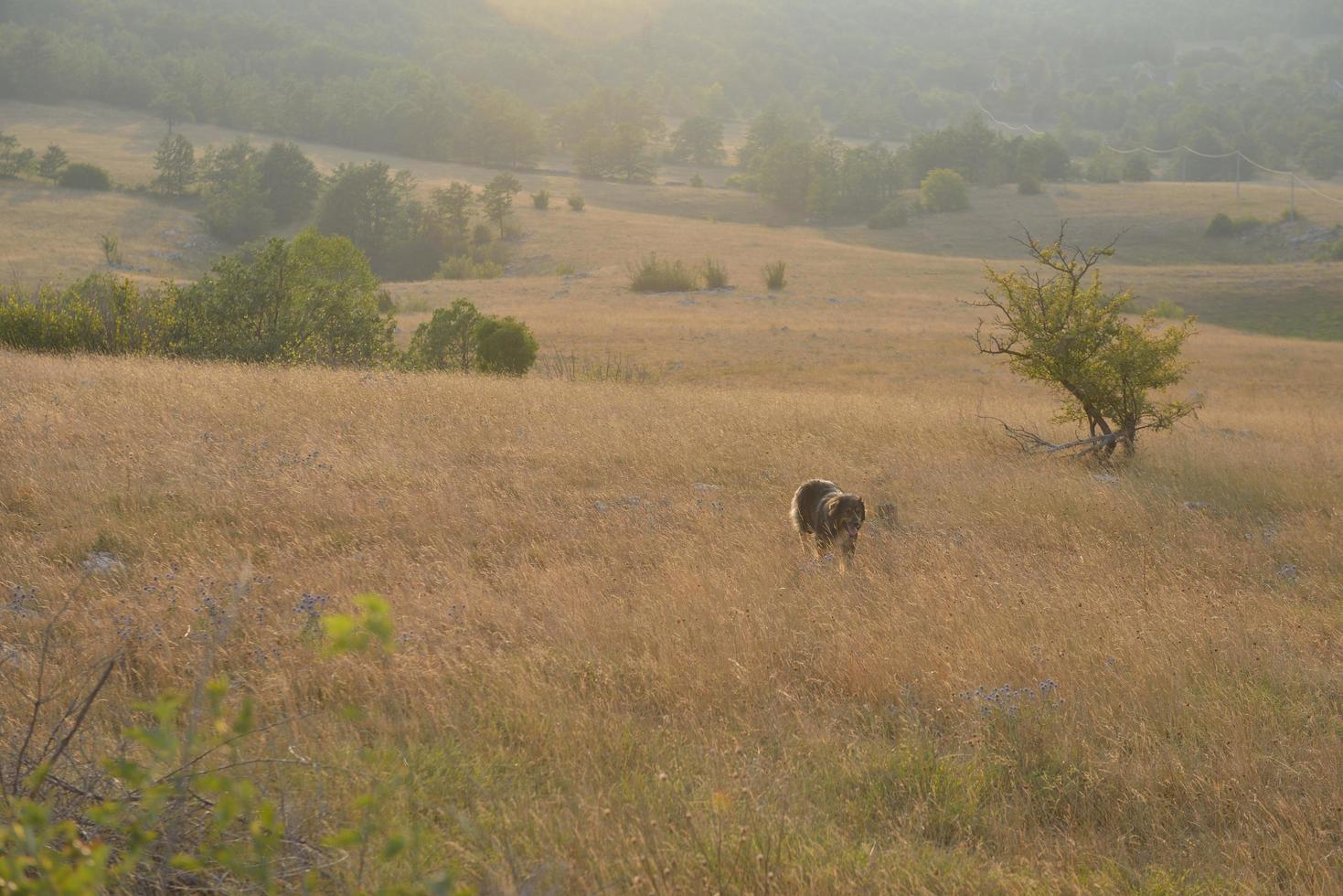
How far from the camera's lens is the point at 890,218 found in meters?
84.9

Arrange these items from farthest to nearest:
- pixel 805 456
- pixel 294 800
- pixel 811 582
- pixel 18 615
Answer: pixel 805 456, pixel 811 582, pixel 18 615, pixel 294 800

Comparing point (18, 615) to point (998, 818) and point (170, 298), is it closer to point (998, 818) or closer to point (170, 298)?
point (998, 818)

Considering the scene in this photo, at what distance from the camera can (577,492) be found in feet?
28.5

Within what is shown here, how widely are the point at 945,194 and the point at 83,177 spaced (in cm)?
7265

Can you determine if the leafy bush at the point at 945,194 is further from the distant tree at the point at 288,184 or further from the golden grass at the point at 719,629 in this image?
the golden grass at the point at 719,629

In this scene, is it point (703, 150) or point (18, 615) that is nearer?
point (18, 615)

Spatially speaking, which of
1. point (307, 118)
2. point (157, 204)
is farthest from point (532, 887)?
point (307, 118)

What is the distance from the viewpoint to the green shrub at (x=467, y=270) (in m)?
59.8

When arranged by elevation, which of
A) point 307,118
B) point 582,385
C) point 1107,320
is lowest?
point 582,385

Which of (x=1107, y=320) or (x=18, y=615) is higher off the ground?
(x=1107, y=320)

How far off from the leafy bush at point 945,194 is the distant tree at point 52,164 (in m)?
73.4

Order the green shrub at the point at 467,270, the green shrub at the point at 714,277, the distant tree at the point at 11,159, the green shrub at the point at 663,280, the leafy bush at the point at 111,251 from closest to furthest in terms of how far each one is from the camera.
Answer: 1. the green shrub at the point at 663,280
2. the green shrub at the point at 714,277
3. the leafy bush at the point at 111,251
4. the green shrub at the point at 467,270
5. the distant tree at the point at 11,159

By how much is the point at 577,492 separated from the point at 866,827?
5.44 meters

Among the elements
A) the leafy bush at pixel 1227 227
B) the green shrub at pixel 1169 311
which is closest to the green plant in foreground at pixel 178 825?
the green shrub at pixel 1169 311
